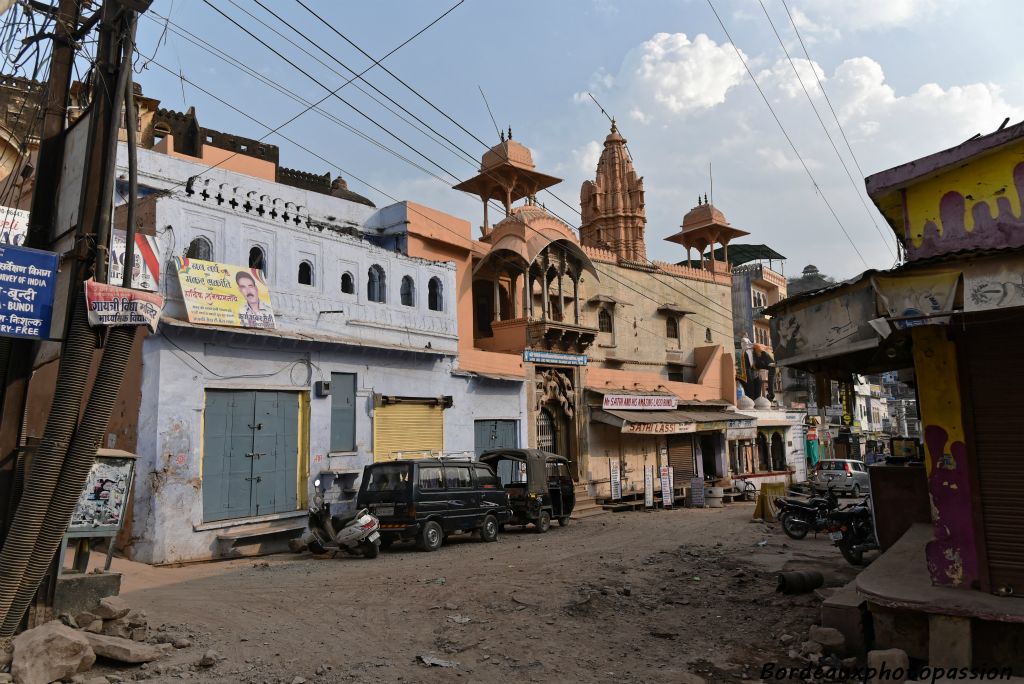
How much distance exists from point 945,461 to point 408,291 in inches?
553

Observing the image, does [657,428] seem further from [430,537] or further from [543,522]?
[430,537]

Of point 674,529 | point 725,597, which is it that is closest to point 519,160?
point 674,529

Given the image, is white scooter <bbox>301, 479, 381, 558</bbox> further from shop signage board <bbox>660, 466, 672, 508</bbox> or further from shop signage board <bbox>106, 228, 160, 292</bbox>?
shop signage board <bbox>660, 466, 672, 508</bbox>

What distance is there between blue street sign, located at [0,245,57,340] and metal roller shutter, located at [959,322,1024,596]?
28.3 ft

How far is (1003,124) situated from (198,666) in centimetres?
914

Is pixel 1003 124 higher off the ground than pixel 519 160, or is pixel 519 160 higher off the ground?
pixel 519 160

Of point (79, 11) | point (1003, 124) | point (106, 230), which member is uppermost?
point (79, 11)

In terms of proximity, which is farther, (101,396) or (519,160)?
(519,160)

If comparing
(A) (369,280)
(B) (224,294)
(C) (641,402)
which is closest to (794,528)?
(C) (641,402)

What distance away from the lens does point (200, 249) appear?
45.8 feet

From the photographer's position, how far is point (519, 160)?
96.1ft

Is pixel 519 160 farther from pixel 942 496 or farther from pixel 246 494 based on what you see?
pixel 942 496

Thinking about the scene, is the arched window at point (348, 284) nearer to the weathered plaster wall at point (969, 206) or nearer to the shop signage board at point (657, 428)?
the shop signage board at point (657, 428)

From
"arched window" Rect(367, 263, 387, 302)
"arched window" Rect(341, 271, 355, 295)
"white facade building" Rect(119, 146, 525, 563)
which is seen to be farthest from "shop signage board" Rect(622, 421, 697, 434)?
"arched window" Rect(341, 271, 355, 295)
